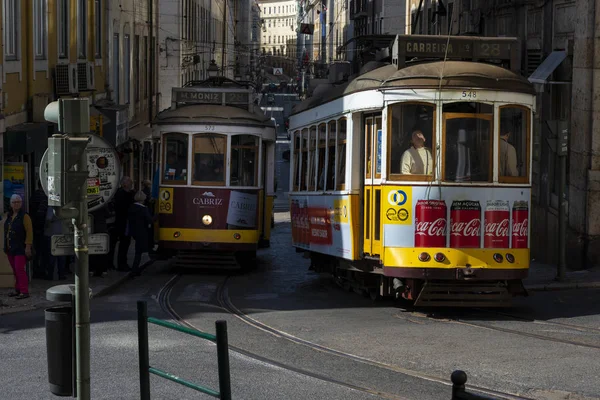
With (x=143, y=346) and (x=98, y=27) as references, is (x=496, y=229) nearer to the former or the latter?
(x=143, y=346)

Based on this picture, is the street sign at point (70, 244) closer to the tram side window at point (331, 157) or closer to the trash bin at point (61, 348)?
the trash bin at point (61, 348)

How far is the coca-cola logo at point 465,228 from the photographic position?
14102 mm

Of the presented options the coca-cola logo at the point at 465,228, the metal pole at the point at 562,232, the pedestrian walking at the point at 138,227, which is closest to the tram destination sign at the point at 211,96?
the pedestrian walking at the point at 138,227

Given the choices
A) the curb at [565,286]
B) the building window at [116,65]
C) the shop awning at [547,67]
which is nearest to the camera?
the curb at [565,286]

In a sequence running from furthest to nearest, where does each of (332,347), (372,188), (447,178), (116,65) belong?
1. (116,65)
2. (372,188)
3. (447,178)
4. (332,347)

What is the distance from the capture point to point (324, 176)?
17.0m

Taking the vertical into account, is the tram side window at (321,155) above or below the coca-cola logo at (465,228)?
above

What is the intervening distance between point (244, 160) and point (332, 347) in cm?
879

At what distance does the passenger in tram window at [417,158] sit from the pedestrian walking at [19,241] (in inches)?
208

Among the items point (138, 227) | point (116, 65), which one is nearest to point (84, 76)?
point (138, 227)

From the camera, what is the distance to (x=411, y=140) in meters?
14.4

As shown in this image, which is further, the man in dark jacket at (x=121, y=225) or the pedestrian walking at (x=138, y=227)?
the man in dark jacket at (x=121, y=225)

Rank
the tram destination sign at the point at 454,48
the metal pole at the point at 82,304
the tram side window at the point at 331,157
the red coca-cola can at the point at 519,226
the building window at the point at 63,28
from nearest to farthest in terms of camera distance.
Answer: the metal pole at the point at 82,304
the red coca-cola can at the point at 519,226
the tram destination sign at the point at 454,48
the tram side window at the point at 331,157
the building window at the point at 63,28

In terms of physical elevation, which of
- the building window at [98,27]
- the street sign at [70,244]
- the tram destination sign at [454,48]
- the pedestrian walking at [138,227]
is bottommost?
the pedestrian walking at [138,227]
